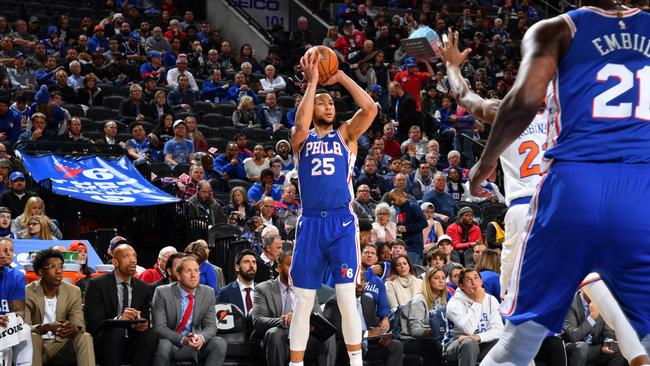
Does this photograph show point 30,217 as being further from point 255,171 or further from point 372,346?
point 255,171

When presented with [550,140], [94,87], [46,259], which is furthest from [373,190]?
[550,140]

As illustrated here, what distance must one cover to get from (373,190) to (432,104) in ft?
19.1

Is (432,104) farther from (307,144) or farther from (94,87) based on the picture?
(307,144)

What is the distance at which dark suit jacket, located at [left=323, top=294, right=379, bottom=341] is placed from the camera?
10.5 m

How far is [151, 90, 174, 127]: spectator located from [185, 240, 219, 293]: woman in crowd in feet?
22.0

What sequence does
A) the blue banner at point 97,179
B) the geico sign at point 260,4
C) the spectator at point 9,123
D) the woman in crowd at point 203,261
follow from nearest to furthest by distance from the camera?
the woman in crowd at point 203,261 < the blue banner at point 97,179 < the spectator at point 9,123 < the geico sign at point 260,4

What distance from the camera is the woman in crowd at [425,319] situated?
35.9 ft

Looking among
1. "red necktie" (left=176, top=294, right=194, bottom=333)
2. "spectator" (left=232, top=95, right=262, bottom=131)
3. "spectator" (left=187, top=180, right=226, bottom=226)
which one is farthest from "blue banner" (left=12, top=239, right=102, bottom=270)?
"spectator" (left=232, top=95, right=262, bottom=131)

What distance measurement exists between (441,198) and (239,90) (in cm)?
545

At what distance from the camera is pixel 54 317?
31.2ft

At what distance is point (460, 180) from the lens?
17188mm

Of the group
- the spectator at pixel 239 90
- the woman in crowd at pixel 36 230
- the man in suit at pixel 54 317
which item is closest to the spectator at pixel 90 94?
the spectator at pixel 239 90

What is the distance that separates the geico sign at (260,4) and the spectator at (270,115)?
294 inches

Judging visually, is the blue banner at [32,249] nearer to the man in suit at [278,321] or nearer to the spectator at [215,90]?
the man in suit at [278,321]
